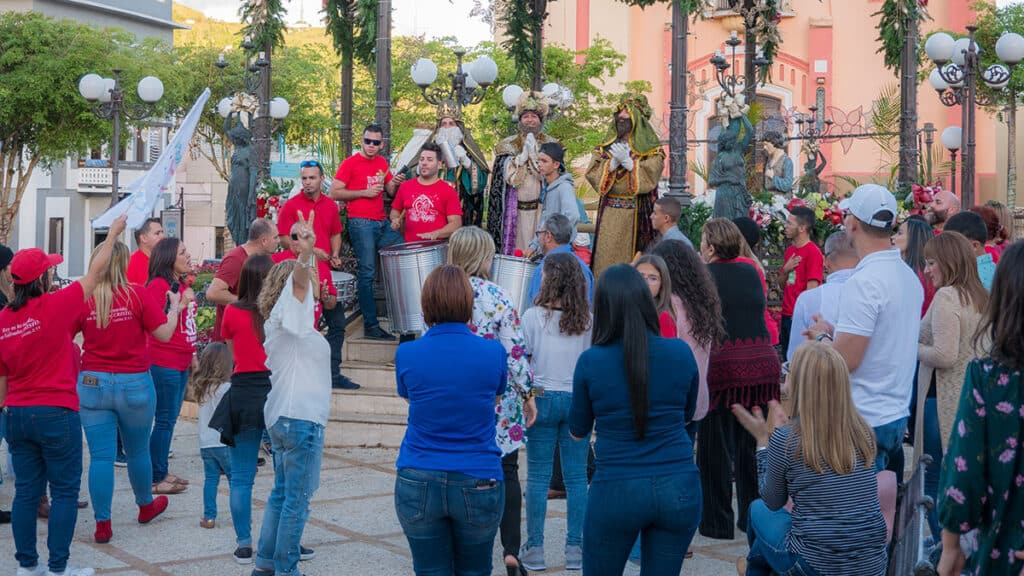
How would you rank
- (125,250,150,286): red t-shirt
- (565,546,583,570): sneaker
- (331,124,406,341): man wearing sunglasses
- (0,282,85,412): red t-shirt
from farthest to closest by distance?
1. (331,124,406,341): man wearing sunglasses
2. (125,250,150,286): red t-shirt
3. (565,546,583,570): sneaker
4. (0,282,85,412): red t-shirt

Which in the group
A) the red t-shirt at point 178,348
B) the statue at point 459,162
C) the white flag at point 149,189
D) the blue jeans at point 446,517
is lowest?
the blue jeans at point 446,517

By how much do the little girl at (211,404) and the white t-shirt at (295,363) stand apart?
1444 mm

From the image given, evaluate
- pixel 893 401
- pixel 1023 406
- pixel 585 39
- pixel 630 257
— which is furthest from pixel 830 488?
pixel 585 39

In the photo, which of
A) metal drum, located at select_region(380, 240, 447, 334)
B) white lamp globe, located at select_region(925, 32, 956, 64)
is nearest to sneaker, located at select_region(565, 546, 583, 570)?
metal drum, located at select_region(380, 240, 447, 334)

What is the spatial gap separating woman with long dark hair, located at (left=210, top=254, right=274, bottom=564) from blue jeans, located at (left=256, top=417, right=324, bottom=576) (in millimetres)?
454

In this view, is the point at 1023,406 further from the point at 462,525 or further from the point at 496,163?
the point at 496,163

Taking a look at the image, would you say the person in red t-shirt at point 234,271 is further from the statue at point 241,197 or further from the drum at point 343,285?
the statue at point 241,197

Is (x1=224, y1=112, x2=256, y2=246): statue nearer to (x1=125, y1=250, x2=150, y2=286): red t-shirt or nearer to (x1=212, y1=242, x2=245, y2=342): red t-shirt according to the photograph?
(x1=125, y1=250, x2=150, y2=286): red t-shirt

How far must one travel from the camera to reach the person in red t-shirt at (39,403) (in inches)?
248

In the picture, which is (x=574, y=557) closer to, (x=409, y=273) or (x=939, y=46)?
(x=409, y=273)

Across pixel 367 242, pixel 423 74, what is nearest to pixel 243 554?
pixel 367 242

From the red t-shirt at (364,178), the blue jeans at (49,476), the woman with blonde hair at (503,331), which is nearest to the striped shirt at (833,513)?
the woman with blonde hair at (503,331)

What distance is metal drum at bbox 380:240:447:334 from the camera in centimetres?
943

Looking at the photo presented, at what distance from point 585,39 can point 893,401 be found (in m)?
33.1
